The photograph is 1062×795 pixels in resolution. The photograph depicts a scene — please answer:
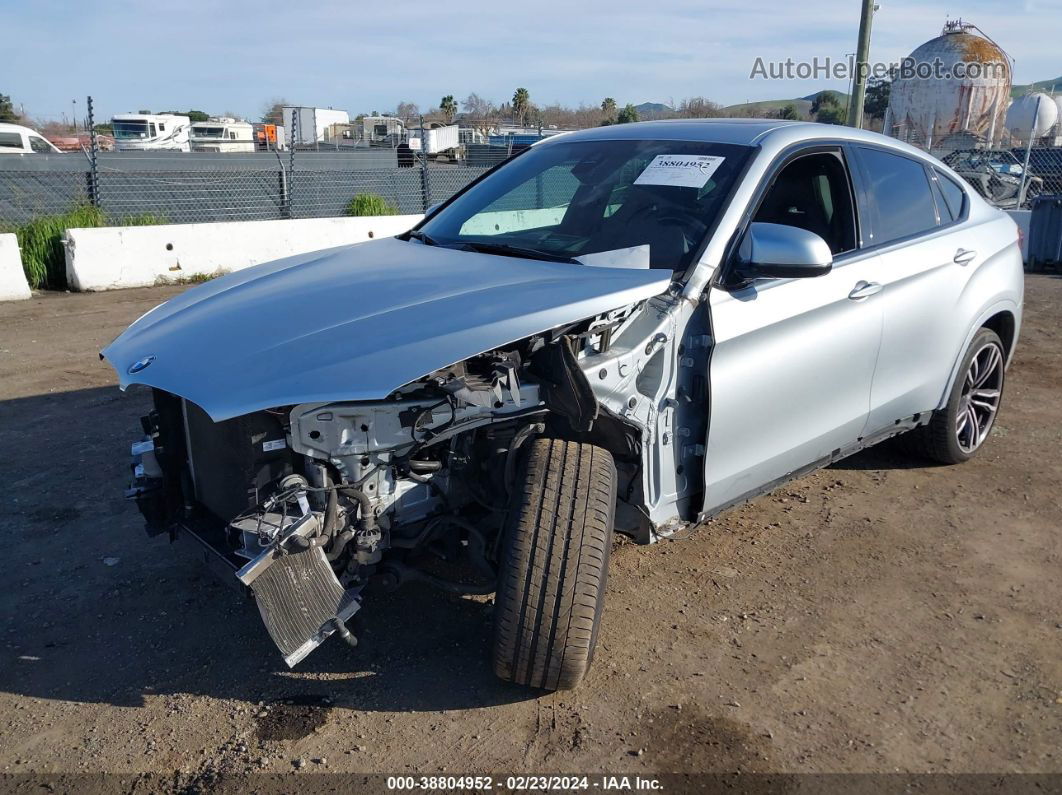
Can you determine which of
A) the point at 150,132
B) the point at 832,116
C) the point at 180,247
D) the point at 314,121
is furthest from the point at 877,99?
the point at 180,247

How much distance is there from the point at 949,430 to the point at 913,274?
1071mm

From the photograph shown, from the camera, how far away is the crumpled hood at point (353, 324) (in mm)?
2562

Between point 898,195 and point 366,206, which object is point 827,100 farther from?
point 898,195

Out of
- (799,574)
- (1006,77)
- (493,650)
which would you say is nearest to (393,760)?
(493,650)

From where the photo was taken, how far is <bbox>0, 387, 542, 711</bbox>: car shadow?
302 centimetres

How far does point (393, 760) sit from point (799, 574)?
197 cm

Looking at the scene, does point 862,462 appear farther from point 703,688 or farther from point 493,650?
point 493,650

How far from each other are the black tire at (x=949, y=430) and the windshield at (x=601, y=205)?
190cm

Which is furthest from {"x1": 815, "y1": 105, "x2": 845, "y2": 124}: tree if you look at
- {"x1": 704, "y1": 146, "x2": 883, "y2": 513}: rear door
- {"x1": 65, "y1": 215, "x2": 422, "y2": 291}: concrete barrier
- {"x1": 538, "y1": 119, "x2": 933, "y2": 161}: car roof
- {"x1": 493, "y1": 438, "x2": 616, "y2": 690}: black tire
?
{"x1": 493, "y1": 438, "x2": 616, "y2": 690}: black tire

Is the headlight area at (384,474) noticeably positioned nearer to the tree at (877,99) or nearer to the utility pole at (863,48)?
the utility pole at (863,48)

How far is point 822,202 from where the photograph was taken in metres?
3.98

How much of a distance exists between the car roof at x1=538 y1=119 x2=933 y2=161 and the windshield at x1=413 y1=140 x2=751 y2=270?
64 mm

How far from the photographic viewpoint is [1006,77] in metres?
35.0

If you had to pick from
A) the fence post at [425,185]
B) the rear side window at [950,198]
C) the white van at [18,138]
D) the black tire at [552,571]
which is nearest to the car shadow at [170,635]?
the black tire at [552,571]
